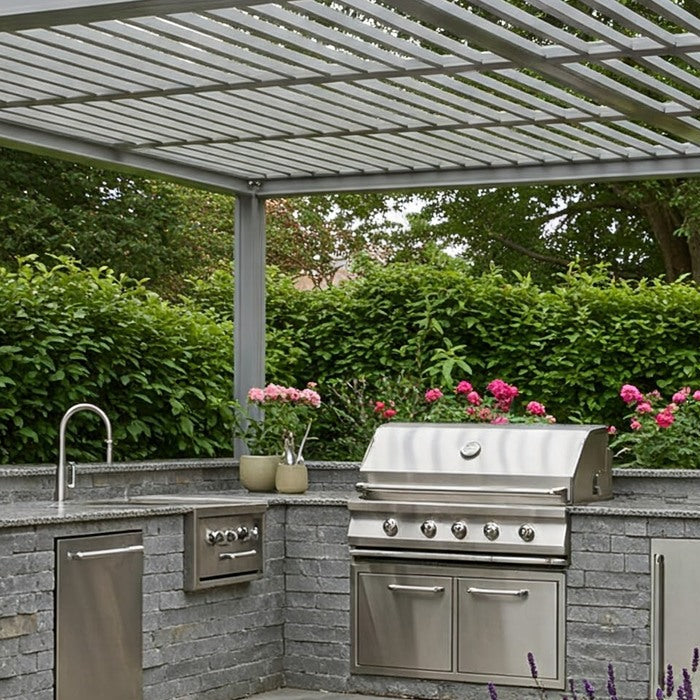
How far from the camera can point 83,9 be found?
5121mm

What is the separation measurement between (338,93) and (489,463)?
6.97 feet

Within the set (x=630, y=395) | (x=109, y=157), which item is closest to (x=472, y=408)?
(x=630, y=395)

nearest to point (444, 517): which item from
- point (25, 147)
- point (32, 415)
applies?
point (32, 415)

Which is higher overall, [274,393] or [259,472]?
[274,393]

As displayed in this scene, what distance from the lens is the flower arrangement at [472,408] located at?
9.09m

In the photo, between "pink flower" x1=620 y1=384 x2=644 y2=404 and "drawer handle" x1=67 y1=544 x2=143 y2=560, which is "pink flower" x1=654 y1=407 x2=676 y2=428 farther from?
"drawer handle" x1=67 y1=544 x2=143 y2=560

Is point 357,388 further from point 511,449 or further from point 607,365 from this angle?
point 511,449

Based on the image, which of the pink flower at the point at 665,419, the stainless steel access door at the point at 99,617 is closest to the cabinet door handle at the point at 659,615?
the pink flower at the point at 665,419

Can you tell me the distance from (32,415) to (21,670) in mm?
2185

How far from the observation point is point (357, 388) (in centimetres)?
1041

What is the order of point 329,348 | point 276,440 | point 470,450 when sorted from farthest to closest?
point 329,348, point 276,440, point 470,450

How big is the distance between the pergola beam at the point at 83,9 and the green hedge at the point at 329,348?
118 inches

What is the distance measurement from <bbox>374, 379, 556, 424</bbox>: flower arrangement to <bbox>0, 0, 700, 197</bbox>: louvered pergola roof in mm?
1377

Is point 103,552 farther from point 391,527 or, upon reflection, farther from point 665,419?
point 665,419
